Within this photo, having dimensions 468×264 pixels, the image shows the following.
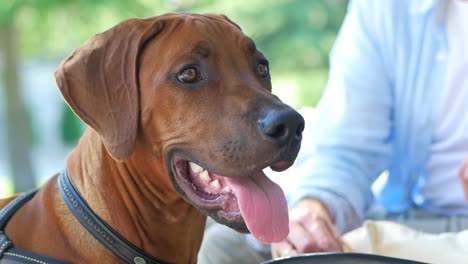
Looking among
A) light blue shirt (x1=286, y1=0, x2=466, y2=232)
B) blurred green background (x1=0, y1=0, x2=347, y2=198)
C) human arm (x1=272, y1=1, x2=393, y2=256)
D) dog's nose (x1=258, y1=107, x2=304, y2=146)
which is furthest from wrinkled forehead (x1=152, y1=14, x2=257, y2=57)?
blurred green background (x1=0, y1=0, x2=347, y2=198)

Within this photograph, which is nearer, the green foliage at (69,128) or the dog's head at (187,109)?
the dog's head at (187,109)

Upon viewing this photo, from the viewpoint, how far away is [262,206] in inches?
54.6

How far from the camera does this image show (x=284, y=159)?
134 centimetres

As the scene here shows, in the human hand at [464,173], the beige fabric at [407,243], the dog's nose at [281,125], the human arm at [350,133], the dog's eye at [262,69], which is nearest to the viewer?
the dog's nose at [281,125]

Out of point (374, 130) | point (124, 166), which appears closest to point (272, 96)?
point (124, 166)

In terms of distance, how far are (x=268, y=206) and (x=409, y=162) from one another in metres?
0.94

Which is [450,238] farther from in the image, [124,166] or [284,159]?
[124,166]

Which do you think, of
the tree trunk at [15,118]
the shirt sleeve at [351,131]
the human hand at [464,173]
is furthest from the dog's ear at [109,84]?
the tree trunk at [15,118]

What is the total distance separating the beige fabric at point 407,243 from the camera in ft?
5.49

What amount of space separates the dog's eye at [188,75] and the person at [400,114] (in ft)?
2.33

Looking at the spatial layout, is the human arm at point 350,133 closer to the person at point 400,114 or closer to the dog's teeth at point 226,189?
the person at point 400,114

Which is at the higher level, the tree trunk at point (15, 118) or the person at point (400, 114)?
the person at point (400, 114)

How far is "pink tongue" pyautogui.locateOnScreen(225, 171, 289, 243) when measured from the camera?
138 centimetres

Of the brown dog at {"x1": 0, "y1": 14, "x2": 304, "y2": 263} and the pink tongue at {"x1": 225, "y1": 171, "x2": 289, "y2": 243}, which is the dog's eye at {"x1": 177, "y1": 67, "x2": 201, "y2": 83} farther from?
the pink tongue at {"x1": 225, "y1": 171, "x2": 289, "y2": 243}
